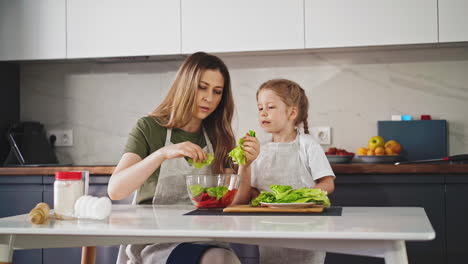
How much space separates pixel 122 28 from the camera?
11.0ft

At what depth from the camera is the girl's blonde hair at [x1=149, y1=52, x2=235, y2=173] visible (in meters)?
2.09

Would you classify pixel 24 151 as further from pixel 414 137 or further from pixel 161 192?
pixel 414 137

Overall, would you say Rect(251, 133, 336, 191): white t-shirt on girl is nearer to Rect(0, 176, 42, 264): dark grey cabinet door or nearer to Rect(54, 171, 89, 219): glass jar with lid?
Rect(54, 171, 89, 219): glass jar with lid

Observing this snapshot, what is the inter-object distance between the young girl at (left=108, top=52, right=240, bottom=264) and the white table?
276 mm

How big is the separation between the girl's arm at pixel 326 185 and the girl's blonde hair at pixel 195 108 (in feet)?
1.18

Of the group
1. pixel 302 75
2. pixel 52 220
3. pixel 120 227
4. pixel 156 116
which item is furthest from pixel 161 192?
pixel 302 75

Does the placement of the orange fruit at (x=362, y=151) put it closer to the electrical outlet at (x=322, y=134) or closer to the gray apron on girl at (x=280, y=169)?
the electrical outlet at (x=322, y=134)

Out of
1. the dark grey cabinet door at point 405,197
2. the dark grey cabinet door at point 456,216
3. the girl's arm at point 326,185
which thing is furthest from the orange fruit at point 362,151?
the girl's arm at point 326,185

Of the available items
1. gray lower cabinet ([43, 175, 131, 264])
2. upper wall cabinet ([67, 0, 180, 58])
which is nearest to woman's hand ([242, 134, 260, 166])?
gray lower cabinet ([43, 175, 131, 264])

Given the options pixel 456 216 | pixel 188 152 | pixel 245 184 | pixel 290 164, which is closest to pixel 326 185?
pixel 290 164

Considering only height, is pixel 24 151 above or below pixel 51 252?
above

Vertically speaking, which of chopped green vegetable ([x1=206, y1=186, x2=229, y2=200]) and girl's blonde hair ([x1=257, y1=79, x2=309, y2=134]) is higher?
girl's blonde hair ([x1=257, y1=79, x2=309, y2=134])

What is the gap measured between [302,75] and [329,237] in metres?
2.34

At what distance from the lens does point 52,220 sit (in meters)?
1.55
